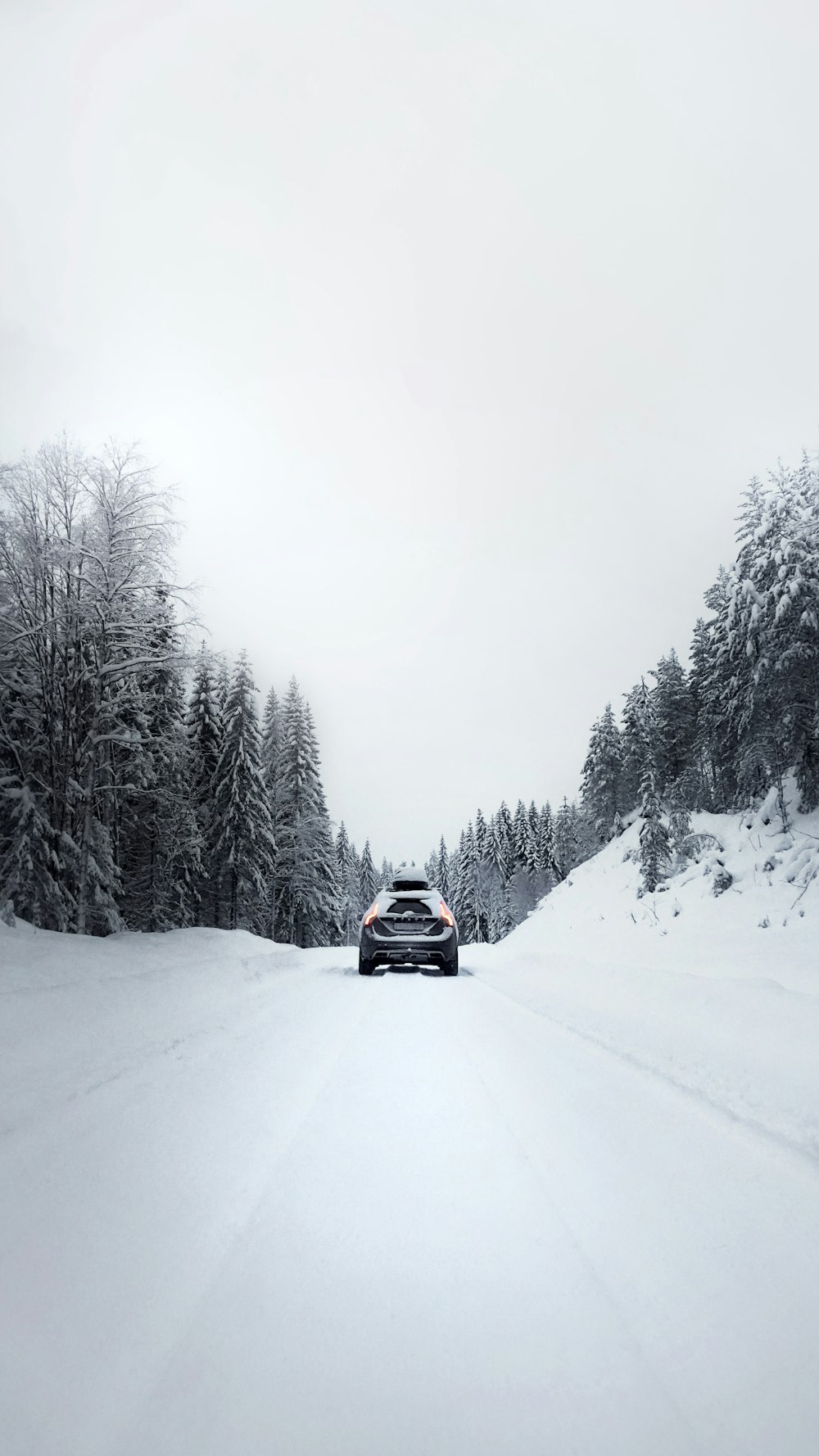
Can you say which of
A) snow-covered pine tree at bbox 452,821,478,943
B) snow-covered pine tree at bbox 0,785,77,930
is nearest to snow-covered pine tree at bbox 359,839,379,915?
snow-covered pine tree at bbox 452,821,478,943

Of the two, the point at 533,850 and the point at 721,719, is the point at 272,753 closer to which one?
the point at 721,719

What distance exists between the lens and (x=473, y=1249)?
97.0 inches

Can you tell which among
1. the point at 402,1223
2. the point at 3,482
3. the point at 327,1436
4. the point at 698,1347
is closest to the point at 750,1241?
the point at 698,1347

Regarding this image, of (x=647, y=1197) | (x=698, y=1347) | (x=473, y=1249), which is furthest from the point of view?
(x=647, y=1197)

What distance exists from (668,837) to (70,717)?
19.0 metres

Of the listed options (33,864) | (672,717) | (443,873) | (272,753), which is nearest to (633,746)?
(672,717)

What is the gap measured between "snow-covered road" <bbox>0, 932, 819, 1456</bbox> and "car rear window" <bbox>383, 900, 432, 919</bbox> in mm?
6346

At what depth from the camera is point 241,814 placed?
29.3m

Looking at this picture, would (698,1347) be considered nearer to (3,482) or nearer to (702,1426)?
(702,1426)

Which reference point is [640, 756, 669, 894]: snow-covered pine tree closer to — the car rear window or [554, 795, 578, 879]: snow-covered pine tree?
the car rear window

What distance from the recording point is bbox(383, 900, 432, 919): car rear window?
1112 centimetres

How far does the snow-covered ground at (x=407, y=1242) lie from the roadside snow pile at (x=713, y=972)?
78 millimetres

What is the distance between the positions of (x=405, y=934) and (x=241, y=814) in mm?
19625

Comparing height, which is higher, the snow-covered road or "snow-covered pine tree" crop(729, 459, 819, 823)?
"snow-covered pine tree" crop(729, 459, 819, 823)
